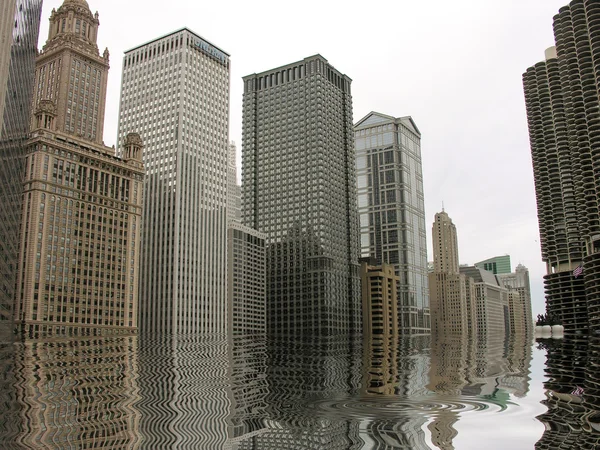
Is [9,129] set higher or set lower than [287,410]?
higher

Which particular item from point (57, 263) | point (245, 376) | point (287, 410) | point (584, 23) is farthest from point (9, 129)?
point (584, 23)

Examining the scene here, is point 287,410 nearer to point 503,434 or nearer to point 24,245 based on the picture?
point 503,434

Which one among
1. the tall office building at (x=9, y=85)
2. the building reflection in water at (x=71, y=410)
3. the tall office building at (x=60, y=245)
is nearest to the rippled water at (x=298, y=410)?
the building reflection in water at (x=71, y=410)

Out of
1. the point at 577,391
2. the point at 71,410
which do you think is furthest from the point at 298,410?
the point at 577,391

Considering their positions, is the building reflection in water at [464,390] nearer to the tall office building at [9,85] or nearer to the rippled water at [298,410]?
the rippled water at [298,410]

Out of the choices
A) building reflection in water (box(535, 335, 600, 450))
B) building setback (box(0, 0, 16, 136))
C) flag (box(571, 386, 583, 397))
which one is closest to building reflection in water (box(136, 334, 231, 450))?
building reflection in water (box(535, 335, 600, 450))

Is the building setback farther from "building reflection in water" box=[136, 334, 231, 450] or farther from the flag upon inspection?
the flag

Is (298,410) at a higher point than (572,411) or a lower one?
lower

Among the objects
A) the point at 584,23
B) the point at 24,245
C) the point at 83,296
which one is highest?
the point at 584,23

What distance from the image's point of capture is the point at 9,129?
93.1 metres

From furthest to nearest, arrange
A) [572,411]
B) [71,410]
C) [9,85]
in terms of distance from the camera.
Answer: [9,85] → [71,410] → [572,411]

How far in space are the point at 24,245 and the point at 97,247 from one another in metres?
25.2

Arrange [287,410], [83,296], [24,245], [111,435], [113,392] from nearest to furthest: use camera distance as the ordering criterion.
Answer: [111,435] < [287,410] < [113,392] < [24,245] < [83,296]

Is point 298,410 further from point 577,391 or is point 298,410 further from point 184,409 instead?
point 577,391
